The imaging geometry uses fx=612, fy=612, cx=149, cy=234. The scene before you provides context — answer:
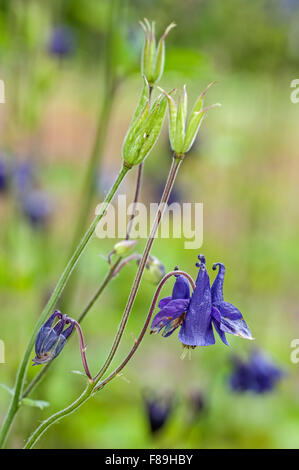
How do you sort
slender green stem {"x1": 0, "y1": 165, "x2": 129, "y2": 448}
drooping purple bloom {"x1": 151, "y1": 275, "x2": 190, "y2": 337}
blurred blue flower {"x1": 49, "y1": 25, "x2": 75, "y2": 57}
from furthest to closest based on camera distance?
blurred blue flower {"x1": 49, "y1": 25, "x2": 75, "y2": 57} → drooping purple bloom {"x1": 151, "y1": 275, "x2": 190, "y2": 337} → slender green stem {"x1": 0, "y1": 165, "x2": 129, "y2": 448}

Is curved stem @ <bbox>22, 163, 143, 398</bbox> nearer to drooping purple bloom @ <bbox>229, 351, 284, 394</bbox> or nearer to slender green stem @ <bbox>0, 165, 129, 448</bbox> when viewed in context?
slender green stem @ <bbox>0, 165, 129, 448</bbox>

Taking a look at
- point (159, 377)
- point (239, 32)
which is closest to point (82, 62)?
point (239, 32)

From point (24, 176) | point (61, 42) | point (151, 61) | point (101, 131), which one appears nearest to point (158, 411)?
point (101, 131)

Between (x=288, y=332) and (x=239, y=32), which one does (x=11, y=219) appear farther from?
(x=288, y=332)

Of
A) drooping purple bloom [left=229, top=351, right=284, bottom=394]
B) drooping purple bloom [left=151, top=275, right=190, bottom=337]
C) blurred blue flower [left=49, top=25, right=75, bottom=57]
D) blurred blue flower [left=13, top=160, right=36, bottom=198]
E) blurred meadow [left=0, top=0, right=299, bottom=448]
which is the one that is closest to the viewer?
drooping purple bloom [left=151, top=275, right=190, bottom=337]

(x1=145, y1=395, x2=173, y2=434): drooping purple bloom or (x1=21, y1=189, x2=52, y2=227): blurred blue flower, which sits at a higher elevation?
(x1=21, y1=189, x2=52, y2=227): blurred blue flower

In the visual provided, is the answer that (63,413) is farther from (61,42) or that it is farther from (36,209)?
(61,42)

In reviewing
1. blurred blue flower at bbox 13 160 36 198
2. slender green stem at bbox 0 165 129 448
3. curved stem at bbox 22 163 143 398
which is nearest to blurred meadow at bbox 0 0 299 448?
blurred blue flower at bbox 13 160 36 198
